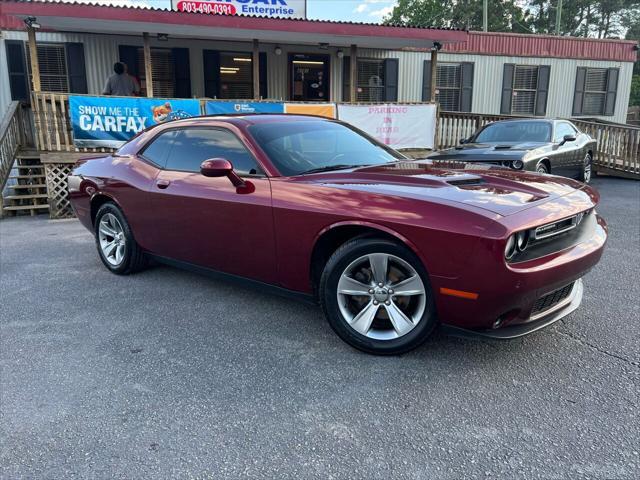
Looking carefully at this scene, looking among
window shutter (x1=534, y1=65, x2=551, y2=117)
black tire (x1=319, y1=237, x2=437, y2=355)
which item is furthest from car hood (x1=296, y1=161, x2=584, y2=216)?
window shutter (x1=534, y1=65, x2=551, y2=117)

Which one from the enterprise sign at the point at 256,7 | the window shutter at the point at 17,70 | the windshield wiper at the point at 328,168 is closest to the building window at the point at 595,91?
the enterprise sign at the point at 256,7

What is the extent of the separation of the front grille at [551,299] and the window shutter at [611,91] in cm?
1658

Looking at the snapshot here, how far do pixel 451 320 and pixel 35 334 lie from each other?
2.86 m

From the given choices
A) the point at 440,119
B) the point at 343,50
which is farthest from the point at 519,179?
the point at 343,50

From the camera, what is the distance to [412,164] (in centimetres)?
397

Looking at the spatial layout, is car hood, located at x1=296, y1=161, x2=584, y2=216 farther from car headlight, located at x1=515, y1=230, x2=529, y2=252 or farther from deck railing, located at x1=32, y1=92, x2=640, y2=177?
deck railing, located at x1=32, y1=92, x2=640, y2=177

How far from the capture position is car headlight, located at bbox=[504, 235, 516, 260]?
8.48 ft

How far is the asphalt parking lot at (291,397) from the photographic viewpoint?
2176 millimetres

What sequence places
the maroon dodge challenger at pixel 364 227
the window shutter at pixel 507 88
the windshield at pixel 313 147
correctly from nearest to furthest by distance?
the maroon dodge challenger at pixel 364 227 → the windshield at pixel 313 147 → the window shutter at pixel 507 88

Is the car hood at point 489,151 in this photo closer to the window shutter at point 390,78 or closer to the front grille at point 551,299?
the front grille at point 551,299

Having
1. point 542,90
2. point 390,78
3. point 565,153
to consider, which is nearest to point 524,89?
point 542,90

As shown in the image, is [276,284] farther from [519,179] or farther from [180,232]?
[519,179]

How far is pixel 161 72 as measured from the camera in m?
12.7

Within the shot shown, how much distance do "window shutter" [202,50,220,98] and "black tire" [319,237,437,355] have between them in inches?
436
